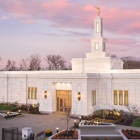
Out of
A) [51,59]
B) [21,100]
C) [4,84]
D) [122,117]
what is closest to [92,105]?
[122,117]

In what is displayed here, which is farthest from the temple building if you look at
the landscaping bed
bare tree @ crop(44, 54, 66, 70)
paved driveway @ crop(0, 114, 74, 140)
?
bare tree @ crop(44, 54, 66, 70)

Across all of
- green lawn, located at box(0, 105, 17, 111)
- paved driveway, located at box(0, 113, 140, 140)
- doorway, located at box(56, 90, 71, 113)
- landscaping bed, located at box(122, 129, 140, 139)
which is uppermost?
doorway, located at box(56, 90, 71, 113)

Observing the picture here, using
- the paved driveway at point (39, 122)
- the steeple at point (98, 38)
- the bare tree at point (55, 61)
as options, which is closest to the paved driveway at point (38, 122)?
the paved driveway at point (39, 122)

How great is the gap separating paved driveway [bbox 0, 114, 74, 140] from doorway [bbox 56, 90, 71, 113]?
2.09 metres

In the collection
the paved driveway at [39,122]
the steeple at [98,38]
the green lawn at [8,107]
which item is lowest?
the paved driveway at [39,122]

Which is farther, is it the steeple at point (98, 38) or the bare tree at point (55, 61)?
A: the bare tree at point (55, 61)

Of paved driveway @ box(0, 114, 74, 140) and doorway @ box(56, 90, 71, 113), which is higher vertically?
doorway @ box(56, 90, 71, 113)

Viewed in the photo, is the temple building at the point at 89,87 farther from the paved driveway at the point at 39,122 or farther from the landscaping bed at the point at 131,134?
the landscaping bed at the point at 131,134

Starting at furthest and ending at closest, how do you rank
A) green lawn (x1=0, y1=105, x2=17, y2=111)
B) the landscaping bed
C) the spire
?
the spire, green lawn (x1=0, y1=105, x2=17, y2=111), the landscaping bed

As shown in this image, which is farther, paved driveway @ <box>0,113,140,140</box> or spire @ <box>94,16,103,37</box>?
spire @ <box>94,16,103,37</box>

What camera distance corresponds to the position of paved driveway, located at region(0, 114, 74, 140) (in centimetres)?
2048

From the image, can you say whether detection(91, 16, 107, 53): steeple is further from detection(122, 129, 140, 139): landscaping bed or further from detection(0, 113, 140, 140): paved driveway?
detection(122, 129, 140, 139): landscaping bed

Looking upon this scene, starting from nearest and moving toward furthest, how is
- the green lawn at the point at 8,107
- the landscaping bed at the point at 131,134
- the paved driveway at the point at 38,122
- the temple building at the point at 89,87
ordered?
the landscaping bed at the point at 131,134, the paved driveway at the point at 38,122, the temple building at the point at 89,87, the green lawn at the point at 8,107

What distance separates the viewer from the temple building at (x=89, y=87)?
2589 cm
